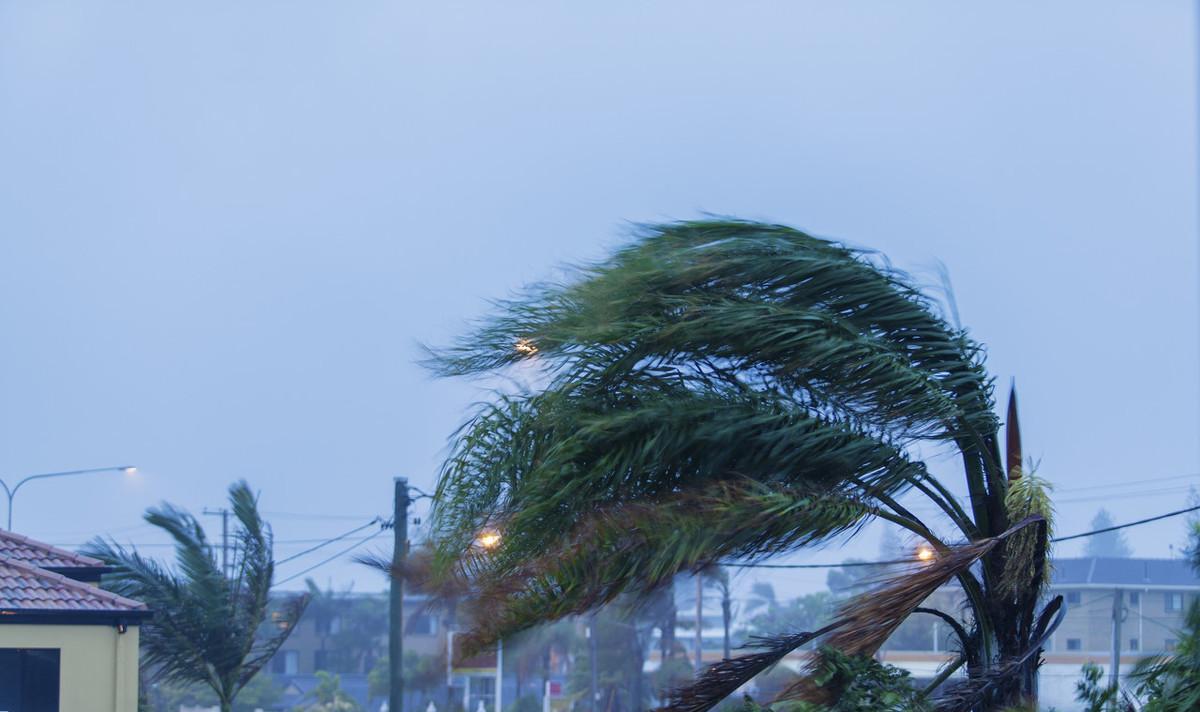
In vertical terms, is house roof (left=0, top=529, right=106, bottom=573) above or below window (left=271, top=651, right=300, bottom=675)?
above

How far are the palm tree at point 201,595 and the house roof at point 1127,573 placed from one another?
127 feet

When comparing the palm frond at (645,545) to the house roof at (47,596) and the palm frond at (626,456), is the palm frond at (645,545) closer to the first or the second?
the palm frond at (626,456)

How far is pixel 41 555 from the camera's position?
18859 mm

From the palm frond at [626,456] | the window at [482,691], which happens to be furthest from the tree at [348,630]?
the palm frond at [626,456]

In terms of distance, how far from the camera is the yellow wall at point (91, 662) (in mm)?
16844

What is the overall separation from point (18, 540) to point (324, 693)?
43.3 metres

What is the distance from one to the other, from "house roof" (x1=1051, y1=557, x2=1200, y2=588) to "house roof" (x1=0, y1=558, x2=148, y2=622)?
4192 centimetres

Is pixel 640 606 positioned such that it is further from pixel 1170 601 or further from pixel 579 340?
pixel 1170 601

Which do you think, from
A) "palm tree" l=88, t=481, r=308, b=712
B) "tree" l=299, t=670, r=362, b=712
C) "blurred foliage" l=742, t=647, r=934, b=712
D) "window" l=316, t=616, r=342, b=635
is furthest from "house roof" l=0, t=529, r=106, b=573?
"window" l=316, t=616, r=342, b=635

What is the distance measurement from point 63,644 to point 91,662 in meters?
0.46

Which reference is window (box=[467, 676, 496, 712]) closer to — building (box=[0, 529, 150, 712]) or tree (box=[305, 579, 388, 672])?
tree (box=[305, 579, 388, 672])

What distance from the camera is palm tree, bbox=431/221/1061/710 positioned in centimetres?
652

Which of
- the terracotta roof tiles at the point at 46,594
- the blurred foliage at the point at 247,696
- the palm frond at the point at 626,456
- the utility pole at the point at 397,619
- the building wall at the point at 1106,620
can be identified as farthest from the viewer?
the blurred foliage at the point at 247,696

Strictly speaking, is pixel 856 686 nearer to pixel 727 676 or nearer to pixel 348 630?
pixel 727 676
